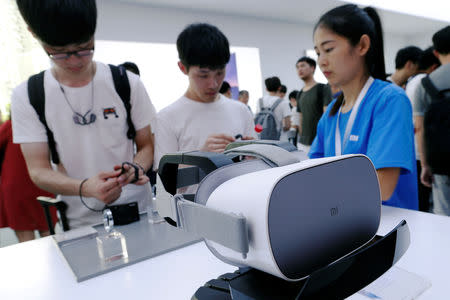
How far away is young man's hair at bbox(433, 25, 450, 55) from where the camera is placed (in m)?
1.70

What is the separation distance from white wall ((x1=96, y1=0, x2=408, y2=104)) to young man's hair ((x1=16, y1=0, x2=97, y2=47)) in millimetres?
4311

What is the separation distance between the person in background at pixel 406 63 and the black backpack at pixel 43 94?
235cm

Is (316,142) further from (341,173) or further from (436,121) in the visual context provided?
(341,173)

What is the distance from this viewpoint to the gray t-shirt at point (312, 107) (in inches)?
113

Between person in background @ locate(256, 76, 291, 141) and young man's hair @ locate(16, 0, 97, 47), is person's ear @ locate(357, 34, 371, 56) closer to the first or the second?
→ young man's hair @ locate(16, 0, 97, 47)

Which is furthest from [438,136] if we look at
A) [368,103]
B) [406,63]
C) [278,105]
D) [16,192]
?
[278,105]

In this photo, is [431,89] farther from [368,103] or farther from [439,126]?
[368,103]

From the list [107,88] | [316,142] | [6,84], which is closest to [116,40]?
[6,84]

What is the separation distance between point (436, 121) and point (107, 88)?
1.42 m

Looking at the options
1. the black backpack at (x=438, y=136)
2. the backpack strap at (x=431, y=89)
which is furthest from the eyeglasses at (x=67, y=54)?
the backpack strap at (x=431, y=89)

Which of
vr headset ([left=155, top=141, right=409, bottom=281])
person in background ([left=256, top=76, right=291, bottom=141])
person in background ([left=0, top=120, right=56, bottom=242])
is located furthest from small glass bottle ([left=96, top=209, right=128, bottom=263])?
person in background ([left=256, top=76, right=291, bottom=141])

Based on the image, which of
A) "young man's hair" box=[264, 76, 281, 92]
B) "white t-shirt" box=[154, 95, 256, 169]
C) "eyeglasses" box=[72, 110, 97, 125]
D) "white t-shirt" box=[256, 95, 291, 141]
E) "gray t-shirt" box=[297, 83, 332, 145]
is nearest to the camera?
"eyeglasses" box=[72, 110, 97, 125]

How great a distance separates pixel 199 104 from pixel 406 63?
2109mm

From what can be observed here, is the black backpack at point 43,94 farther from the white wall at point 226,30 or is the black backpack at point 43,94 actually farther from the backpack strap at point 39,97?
the white wall at point 226,30
